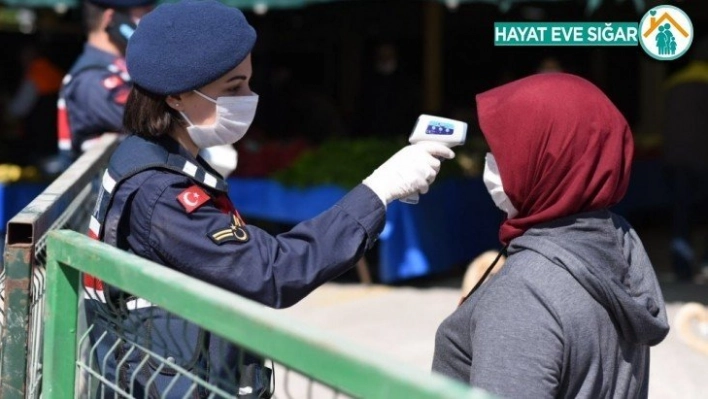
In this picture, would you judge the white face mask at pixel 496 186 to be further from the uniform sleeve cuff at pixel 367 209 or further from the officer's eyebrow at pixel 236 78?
the officer's eyebrow at pixel 236 78

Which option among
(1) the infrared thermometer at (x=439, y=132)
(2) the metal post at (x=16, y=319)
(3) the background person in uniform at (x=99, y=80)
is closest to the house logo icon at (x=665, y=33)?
(1) the infrared thermometer at (x=439, y=132)

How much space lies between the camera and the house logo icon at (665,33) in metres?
3.02

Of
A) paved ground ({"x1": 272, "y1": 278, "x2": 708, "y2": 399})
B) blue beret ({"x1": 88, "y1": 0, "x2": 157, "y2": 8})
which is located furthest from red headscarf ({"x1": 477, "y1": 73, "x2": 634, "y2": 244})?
paved ground ({"x1": 272, "y1": 278, "x2": 708, "y2": 399})

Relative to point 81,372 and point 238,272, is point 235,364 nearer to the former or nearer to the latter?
point 238,272

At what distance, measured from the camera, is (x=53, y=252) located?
2168 mm

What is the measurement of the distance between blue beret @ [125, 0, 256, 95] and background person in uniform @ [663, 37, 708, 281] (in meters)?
5.99

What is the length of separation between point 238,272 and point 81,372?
60 centimetres

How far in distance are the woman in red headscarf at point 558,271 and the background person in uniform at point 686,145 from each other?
5884 mm

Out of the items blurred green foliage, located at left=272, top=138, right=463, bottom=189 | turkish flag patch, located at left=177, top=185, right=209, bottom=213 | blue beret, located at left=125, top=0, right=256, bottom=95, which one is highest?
blue beret, located at left=125, top=0, right=256, bottom=95

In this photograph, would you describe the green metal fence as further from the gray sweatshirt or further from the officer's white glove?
the gray sweatshirt

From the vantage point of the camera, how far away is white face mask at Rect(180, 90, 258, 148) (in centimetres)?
249

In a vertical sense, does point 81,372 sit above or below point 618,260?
below

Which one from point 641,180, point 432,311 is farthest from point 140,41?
point 641,180

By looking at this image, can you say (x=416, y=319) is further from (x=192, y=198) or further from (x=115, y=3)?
(x=192, y=198)
